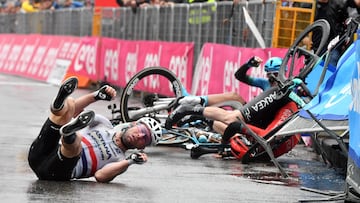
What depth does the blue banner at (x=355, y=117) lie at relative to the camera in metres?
7.93

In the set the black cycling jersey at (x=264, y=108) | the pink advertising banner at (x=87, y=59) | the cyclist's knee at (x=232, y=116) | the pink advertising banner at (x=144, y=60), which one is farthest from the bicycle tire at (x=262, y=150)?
the pink advertising banner at (x=87, y=59)

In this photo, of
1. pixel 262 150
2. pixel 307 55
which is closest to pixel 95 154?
pixel 262 150

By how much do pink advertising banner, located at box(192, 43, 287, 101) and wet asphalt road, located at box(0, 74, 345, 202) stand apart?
2241mm

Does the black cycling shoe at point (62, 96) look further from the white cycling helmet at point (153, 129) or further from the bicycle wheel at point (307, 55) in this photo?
the bicycle wheel at point (307, 55)

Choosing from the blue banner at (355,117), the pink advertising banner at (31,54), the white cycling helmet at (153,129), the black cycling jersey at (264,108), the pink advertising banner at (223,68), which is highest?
the blue banner at (355,117)

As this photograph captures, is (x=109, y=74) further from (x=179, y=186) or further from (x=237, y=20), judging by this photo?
(x=179, y=186)

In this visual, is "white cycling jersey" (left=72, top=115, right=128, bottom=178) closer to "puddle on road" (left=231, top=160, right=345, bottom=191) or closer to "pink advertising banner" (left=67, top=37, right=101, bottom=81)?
"puddle on road" (left=231, top=160, right=345, bottom=191)

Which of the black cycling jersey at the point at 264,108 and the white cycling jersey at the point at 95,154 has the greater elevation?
the white cycling jersey at the point at 95,154

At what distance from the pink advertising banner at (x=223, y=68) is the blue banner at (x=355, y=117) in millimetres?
7101

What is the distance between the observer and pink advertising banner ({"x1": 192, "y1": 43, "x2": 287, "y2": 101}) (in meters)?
Answer: 15.9

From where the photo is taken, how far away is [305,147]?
1411cm

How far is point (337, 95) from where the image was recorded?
928 centimetres

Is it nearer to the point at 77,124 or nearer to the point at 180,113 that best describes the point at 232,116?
the point at 180,113

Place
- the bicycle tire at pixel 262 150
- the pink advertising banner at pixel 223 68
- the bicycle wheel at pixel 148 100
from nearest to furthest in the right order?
the bicycle tire at pixel 262 150, the bicycle wheel at pixel 148 100, the pink advertising banner at pixel 223 68
